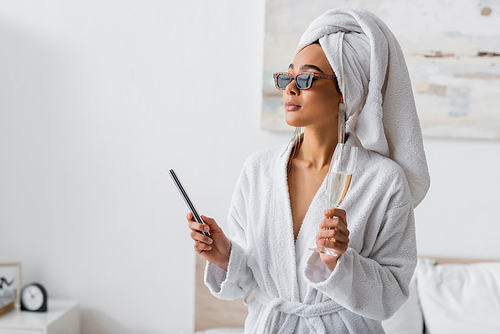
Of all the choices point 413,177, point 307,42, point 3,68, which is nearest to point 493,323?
point 413,177

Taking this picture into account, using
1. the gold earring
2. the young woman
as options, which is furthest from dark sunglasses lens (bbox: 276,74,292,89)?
the gold earring

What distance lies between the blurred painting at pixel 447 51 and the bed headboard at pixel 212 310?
1.37 m

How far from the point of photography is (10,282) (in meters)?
2.33

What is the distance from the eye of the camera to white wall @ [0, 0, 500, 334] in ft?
7.67

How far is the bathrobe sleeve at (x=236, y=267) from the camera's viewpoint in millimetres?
1109

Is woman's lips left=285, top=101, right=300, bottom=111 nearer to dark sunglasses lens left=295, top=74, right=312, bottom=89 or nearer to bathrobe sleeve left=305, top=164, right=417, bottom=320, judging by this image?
dark sunglasses lens left=295, top=74, right=312, bottom=89

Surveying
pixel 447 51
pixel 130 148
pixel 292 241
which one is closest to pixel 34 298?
pixel 130 148

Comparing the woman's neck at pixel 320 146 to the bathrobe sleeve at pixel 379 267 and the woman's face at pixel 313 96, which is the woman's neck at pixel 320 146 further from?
the bathrobe sleeve at pixel 379 267

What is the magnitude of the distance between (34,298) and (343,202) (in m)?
1.95

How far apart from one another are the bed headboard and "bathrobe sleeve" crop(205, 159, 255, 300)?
3.89ft

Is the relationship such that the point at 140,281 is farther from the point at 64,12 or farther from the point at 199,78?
the point at 64,12

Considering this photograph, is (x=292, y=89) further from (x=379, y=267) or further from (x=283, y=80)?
(x=379, y=267)

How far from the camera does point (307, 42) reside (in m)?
1.07

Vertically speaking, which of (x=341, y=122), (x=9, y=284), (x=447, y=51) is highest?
(x=447, y=51)
